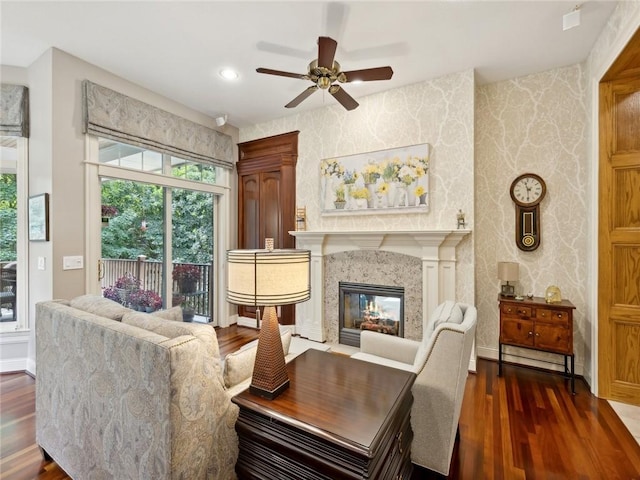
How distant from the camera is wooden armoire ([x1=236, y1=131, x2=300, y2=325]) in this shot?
431 cm

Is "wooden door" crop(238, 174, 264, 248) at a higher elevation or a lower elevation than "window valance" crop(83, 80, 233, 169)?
lower

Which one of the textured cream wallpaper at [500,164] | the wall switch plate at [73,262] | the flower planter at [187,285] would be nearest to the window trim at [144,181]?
the wall switch plate at [73,262]

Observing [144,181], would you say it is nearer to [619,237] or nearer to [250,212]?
[250,212]

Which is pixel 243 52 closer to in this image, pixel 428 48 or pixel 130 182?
pixel 428 48

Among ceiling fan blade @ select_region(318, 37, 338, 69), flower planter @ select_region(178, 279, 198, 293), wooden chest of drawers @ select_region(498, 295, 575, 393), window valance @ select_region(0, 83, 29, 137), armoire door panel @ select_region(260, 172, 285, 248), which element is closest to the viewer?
ceiling fan blade @ select_region(318, 37, 338, 69)

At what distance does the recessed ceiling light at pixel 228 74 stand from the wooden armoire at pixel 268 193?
119 cm

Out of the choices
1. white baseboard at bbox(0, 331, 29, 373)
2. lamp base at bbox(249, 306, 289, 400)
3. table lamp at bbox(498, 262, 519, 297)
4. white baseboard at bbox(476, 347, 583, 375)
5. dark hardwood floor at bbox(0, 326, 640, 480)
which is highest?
table lamp at bbox(498, 262, 519, 297)

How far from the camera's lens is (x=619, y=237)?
248 cm

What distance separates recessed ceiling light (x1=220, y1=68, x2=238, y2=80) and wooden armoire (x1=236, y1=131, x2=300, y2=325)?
1186 mm

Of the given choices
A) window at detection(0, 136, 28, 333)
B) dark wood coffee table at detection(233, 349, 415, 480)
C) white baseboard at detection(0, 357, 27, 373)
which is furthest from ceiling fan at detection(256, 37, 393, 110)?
white baseboard at detection(0, 357, 27, 373)

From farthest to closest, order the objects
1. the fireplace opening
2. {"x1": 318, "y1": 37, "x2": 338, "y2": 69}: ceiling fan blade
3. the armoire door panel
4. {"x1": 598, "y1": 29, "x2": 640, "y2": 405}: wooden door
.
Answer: the armoire door panel, the fireplace opening, {"x1": 598, "y1": 29, "x2": 640, "y2": 405}: wooden door, {"x1": 318, "y1": 37, "x2": 338, "y2": 69}: ceiling fan blade

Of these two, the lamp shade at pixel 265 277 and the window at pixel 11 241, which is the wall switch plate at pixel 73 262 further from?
the lamp shade at pixel 265 277

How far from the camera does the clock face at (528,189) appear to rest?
3115 millimetres

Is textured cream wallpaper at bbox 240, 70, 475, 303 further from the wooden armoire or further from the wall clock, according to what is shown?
the wall clock
